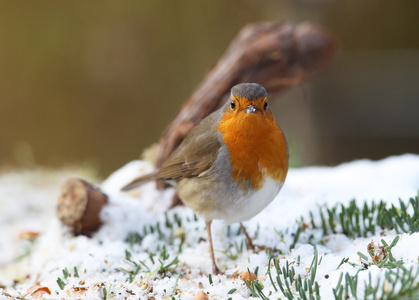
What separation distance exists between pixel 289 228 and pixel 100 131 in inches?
221

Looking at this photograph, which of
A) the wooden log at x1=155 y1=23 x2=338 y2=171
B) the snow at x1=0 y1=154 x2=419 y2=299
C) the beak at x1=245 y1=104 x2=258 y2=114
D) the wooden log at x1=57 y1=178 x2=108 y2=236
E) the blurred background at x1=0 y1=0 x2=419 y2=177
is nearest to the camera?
the snow at x1=0 y1=154 x2=419 y2=299

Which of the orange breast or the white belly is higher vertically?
the orange breast

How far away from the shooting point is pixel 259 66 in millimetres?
3225

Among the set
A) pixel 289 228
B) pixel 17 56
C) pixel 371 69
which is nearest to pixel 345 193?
pixel 289 228

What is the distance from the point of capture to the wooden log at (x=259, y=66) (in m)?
3.09

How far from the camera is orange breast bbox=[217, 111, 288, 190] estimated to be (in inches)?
80.7

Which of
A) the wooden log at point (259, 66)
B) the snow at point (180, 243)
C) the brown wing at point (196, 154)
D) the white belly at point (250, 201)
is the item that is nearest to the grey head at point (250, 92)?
the brown wing at point (196, 154)

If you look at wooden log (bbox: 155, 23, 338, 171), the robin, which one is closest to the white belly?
the robin

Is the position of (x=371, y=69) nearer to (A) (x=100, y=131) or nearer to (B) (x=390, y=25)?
(B) (x=390, y=25)

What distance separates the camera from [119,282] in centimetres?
202

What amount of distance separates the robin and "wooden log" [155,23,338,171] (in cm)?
82

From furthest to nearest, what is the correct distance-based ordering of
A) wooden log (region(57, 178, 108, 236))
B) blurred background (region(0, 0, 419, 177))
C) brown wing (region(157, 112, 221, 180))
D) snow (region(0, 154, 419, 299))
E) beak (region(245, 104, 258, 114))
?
1. blurred background (region(0, 0, 419, 177))
2. wooden log (region(57, 178, 108, 236))
3. brown wing (region(157, 112, 221, 180))
4. beak (region(245, 104, 258, 114))
5. snow (region(0, 154, 419, 299))

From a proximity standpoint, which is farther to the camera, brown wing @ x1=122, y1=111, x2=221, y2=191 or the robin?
brown wing @ x1=122, y1=111, x2=221, y2=191

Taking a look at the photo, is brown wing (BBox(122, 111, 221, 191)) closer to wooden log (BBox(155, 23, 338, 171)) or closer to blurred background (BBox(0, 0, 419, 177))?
wooden log (BBox(155, 23, 338, 171))
